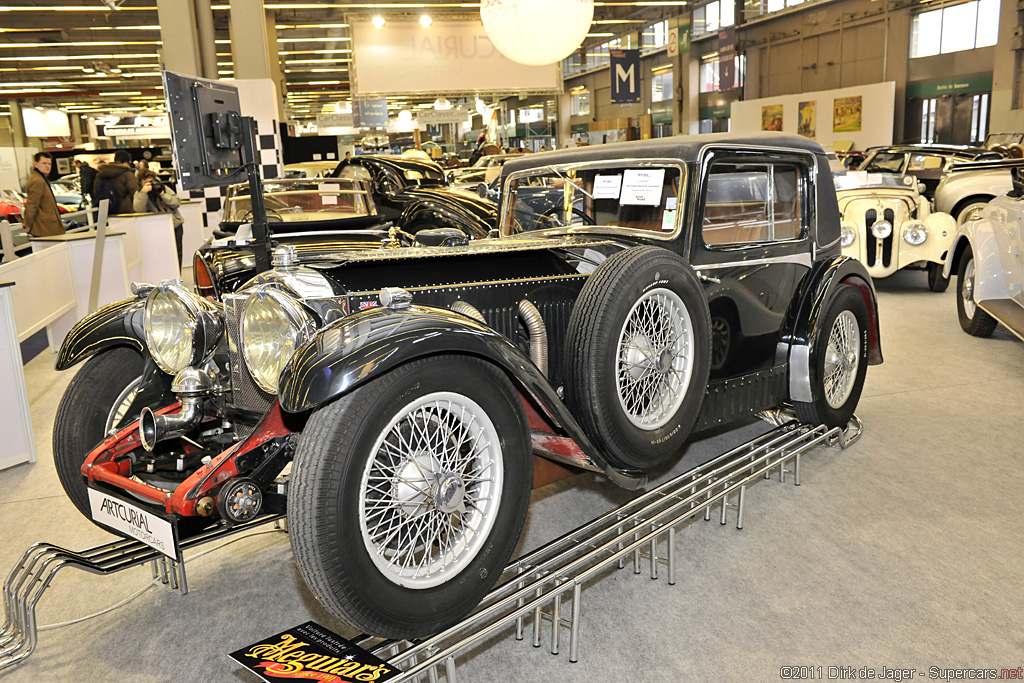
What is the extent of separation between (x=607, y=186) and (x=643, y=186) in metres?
0.21

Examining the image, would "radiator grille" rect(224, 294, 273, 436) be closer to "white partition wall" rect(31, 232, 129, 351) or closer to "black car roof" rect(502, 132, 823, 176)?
"black car roof" rect(502, 132, 823, 176)

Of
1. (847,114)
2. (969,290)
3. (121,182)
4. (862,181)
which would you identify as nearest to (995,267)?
(969,290)

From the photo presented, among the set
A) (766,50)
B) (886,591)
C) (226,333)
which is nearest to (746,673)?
(886,591)

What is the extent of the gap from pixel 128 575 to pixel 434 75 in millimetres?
10698

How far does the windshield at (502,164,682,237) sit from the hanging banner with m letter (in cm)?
1358

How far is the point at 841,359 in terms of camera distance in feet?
12.5

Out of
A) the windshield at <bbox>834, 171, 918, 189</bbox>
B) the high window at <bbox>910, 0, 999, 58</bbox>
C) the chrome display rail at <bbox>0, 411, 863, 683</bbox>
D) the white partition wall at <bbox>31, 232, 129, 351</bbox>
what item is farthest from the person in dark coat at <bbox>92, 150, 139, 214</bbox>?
the high window at <bbox>910, 0, 999, 58</bbox>

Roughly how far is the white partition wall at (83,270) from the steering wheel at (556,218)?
4750 mm

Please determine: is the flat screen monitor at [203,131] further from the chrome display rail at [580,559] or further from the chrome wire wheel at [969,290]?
the chrome wire wheel at [969,290]

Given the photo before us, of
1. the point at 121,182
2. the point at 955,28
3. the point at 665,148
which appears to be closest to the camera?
the point at 665,148

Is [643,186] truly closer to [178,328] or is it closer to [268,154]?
[178,328]

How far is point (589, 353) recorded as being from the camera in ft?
7.88

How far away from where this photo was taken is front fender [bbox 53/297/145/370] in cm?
272

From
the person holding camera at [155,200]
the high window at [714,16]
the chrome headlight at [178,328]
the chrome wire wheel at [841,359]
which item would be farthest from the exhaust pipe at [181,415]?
the high window at [714,16]
